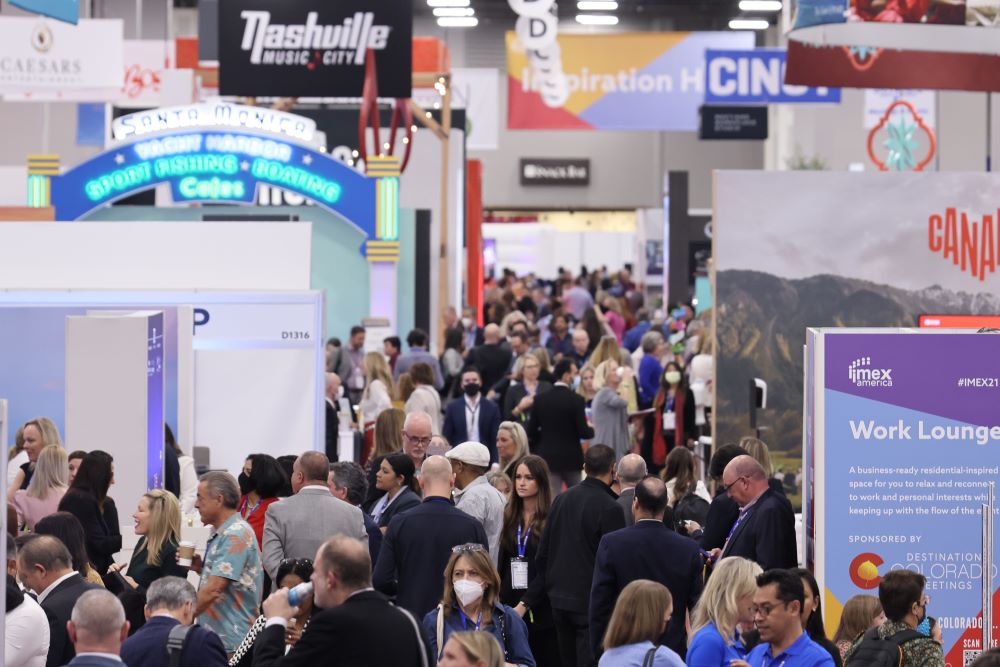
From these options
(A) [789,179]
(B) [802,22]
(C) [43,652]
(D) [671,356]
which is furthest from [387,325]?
(C) [43,652]

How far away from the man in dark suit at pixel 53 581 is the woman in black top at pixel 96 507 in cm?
158

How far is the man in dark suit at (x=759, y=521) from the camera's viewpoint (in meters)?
6.86

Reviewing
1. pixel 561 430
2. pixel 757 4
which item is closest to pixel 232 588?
pixel 561 430

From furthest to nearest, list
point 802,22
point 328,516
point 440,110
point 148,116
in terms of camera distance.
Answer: point 440,110, point 148,116, point 802,22, point 328,516

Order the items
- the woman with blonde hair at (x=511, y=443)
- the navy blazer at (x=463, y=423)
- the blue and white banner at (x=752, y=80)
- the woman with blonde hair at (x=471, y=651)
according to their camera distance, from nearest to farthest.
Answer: the woman with blonde hair at (x=471, y=651)
the woman with blonde hair at (x=511, y=443)
the navy blazer at (x=463, y=423)
the blue and white banner at (x=752, y=80)

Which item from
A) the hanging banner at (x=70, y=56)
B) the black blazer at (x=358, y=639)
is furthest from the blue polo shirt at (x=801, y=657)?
the hanging banner at (x=70, y=56)

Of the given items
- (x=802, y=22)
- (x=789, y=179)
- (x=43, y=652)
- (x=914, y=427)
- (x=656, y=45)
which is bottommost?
(x=43, y=652)

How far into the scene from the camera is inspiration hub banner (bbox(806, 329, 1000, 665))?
705 centimetres

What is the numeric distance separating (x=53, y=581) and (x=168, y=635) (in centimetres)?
96

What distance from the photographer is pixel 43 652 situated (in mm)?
5277

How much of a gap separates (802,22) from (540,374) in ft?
11.5

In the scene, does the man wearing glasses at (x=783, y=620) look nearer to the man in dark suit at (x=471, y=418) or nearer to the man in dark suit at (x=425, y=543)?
the man in dark suit at (x=425, y=543)

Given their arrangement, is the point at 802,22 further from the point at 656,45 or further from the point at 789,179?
the point at 656,45

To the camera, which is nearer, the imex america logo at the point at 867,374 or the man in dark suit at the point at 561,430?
the imex america logo at the point at 867,374
